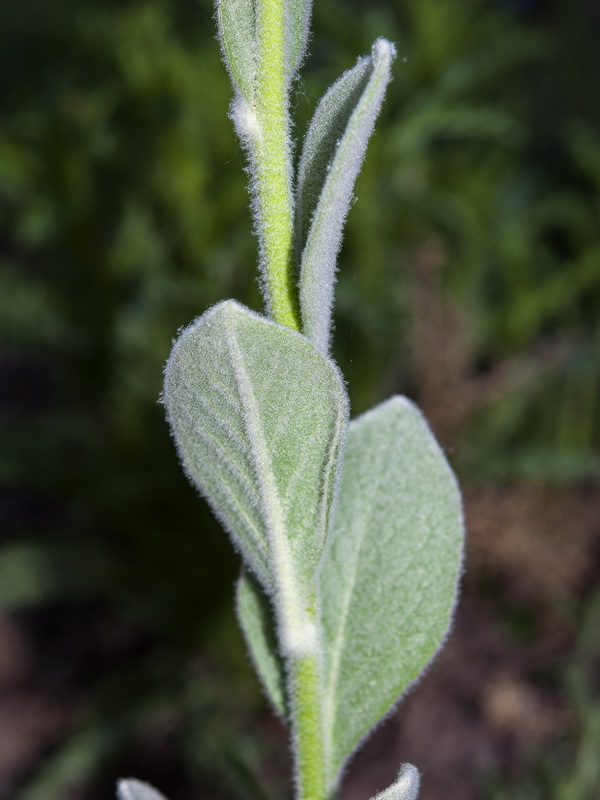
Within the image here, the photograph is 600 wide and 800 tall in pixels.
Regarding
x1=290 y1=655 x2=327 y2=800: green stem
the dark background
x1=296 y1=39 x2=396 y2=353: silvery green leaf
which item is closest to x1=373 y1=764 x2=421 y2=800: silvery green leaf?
x1=290 y1=655 x2=327 y2=800: green stem

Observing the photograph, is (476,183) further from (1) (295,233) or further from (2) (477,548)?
(1) (295,233)

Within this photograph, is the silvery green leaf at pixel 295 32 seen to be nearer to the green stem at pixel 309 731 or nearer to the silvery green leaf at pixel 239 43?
the silvery green leaf at pixel 239 43

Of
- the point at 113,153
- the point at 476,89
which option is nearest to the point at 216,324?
the point at 113,153

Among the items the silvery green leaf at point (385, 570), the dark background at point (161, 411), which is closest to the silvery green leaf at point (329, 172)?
the silvery green leaf at point (385, 570)

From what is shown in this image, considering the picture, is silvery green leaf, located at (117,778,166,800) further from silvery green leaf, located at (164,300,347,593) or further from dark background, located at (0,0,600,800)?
dark background, located at (0,0,600,800)

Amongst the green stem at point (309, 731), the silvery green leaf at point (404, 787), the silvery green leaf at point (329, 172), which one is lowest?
the silvery green leaf at point (404, 787)
